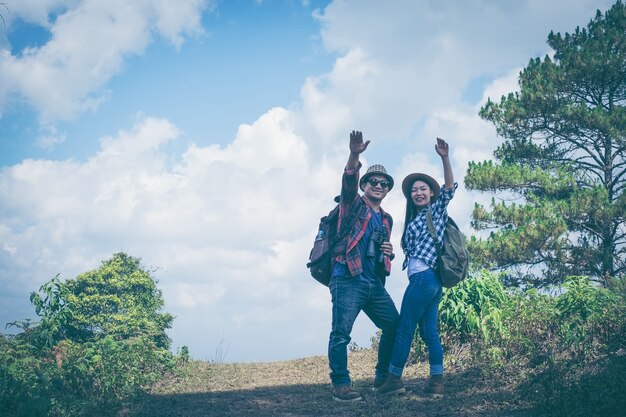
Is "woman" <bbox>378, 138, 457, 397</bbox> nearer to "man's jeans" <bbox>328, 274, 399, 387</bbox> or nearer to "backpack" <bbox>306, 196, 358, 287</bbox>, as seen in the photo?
"man's jeans" <bbox>328, 274, 399, 387</bbox>

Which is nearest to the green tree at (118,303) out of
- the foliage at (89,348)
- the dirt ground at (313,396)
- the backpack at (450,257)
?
the foliage at (89,348)

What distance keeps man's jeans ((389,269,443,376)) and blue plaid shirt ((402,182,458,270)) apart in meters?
0.18

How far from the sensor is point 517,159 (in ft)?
50.5

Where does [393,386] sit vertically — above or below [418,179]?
below

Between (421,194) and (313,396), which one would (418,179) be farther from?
(313,396)

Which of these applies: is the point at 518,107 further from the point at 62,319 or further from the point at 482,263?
the point at 62,319

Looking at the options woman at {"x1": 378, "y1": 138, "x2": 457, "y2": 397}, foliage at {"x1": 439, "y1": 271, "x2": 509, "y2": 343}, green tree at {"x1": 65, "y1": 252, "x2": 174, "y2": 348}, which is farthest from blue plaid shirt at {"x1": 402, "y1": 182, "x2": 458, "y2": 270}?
green tree at {"x1": 65, "y1": 252, "x2": 174, "y2": 348}

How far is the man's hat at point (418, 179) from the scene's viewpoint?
5.88m

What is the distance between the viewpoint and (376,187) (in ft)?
19.1

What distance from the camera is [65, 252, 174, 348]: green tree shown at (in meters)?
10.4

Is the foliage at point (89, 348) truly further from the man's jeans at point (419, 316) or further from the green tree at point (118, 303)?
the man's jeans at point (419, 316)

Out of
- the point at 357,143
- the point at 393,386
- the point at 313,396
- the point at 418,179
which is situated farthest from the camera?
the point at 313,396

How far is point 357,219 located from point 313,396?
2281 mm

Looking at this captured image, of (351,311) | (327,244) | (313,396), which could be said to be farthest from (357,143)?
(313,396)
